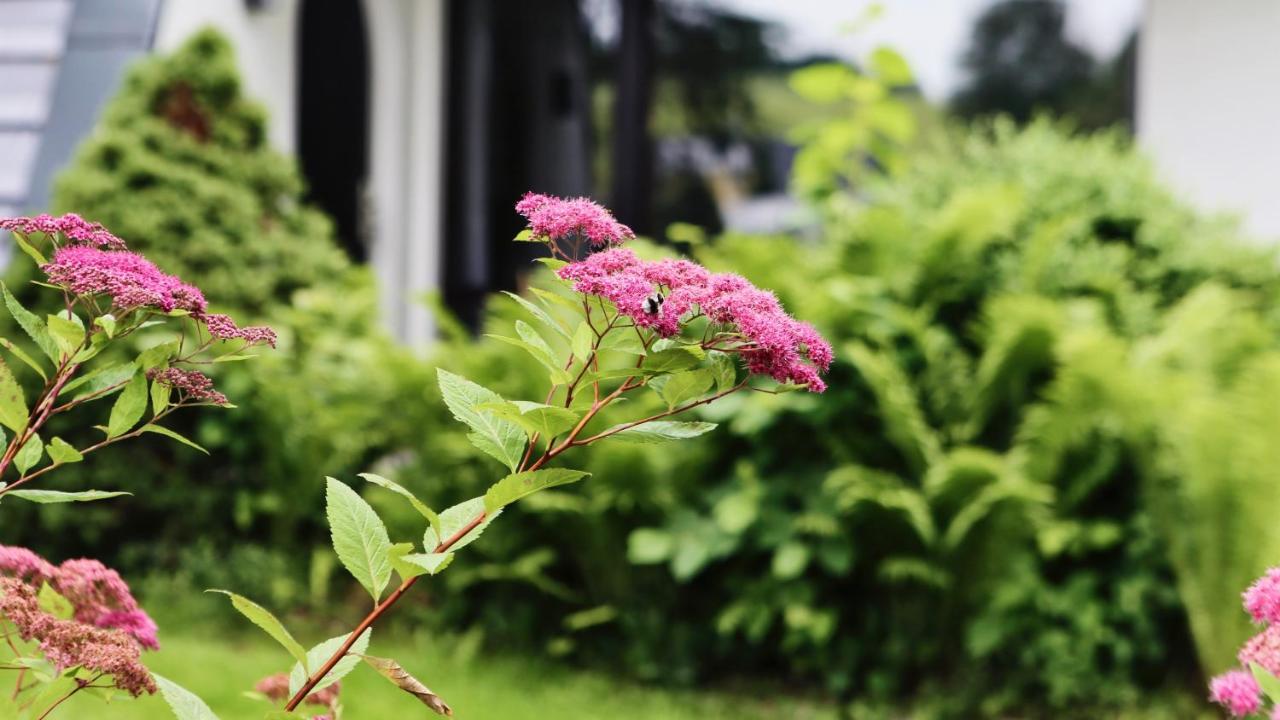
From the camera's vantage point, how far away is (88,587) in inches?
50.6

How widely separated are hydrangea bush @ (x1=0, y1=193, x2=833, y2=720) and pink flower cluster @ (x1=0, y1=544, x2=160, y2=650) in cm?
14

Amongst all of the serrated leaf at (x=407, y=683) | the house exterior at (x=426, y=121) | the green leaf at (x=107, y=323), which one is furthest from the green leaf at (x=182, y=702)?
the house exterior at (x=426, y=121)

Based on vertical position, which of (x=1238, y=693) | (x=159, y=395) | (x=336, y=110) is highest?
(x=336, y=110)

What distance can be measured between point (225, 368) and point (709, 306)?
12.2 feet

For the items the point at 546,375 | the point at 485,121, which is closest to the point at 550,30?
the point at 485,121

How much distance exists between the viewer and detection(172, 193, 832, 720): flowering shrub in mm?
988

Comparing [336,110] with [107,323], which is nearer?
[107,323]

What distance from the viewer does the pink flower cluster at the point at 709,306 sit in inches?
38.5

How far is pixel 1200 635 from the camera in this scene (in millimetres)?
3230

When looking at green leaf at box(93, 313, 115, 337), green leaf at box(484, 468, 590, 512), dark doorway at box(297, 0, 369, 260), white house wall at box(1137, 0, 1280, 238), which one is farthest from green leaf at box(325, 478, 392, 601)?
dark doorway at box(297, 0, 369, 260)

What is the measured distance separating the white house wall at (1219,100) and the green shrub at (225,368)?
371 centimetres

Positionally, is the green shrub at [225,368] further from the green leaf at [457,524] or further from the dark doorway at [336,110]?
the green leaf at [457,524]

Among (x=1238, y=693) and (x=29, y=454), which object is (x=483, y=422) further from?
(x=1238, y=693)

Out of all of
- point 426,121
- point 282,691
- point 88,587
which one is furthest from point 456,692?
point 426,121
